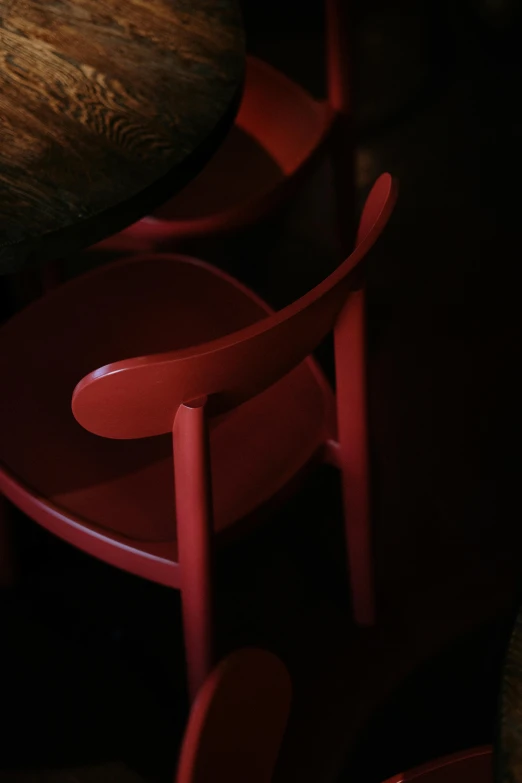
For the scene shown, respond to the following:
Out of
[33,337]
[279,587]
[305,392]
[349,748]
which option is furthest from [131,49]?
[349,748]

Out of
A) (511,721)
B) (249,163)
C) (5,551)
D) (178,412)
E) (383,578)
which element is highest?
(249,163)

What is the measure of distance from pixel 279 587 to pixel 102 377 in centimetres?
93

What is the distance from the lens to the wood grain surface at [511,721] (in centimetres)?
78

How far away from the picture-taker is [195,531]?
1174mm

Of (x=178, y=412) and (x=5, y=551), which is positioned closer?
(x=178, y=412)

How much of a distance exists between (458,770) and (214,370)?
48 centimetres

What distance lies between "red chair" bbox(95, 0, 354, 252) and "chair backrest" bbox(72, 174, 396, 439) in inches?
25.1

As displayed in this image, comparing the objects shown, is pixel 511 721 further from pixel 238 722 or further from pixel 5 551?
pixel 5 551

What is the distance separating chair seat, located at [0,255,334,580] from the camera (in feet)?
4.24

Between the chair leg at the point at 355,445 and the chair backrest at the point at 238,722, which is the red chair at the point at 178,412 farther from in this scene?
the chair backrest at the point at 238,722

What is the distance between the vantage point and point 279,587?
1781 mm

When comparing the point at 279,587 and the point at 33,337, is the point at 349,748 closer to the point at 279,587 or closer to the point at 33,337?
the point at 279,587

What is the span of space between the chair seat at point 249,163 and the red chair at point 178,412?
13 cm

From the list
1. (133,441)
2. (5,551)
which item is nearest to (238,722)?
(133,441)
